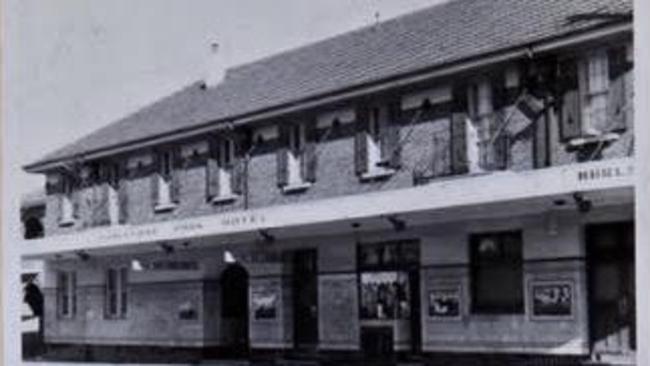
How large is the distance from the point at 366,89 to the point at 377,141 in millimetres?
637

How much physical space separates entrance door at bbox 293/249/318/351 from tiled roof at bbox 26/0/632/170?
1.91m

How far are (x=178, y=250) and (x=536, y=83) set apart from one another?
5.25 meters

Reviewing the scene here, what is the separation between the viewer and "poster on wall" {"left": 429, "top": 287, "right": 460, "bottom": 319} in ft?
37.5

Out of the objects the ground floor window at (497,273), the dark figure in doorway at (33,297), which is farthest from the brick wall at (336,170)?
the dark figure in doorway at (33,297)

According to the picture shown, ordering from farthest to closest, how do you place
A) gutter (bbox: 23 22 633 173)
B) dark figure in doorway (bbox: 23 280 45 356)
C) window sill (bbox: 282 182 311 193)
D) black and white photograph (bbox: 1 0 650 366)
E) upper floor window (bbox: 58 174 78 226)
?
upper floor window (bbox: 58 174 78 226), dark figure in doorway (bbox: 23 280 45 356), window sill (bbox: 282 182 311 193), gutter (bbox: 23 22 633 173), black and white photograph (bbox: 1 0 650 366)

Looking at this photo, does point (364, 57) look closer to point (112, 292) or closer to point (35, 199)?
point (35, 199)

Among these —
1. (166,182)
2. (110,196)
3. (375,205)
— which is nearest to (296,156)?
(166,182)

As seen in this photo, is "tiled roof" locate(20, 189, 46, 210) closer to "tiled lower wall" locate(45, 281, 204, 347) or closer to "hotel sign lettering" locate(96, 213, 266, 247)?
"hotel sign lettering" locate(96, 213, 266, 247)

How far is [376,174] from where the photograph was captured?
11.7 m

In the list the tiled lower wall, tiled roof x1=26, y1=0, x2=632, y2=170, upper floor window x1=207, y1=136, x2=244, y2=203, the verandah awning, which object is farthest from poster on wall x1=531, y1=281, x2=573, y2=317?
the tiled lower wall

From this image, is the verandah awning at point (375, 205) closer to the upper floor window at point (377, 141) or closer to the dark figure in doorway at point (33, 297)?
the dark figure in doorway at point (33, 297)

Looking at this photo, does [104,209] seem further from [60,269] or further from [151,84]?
[151,84]

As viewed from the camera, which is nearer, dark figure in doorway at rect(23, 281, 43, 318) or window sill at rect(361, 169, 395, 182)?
window sill at rect(361, 169, 395, 182)

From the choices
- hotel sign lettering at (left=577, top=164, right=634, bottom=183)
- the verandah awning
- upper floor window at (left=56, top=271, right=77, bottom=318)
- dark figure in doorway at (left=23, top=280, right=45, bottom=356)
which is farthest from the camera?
upper floor window at (left=56, top=271, right=77, bottom=318)
